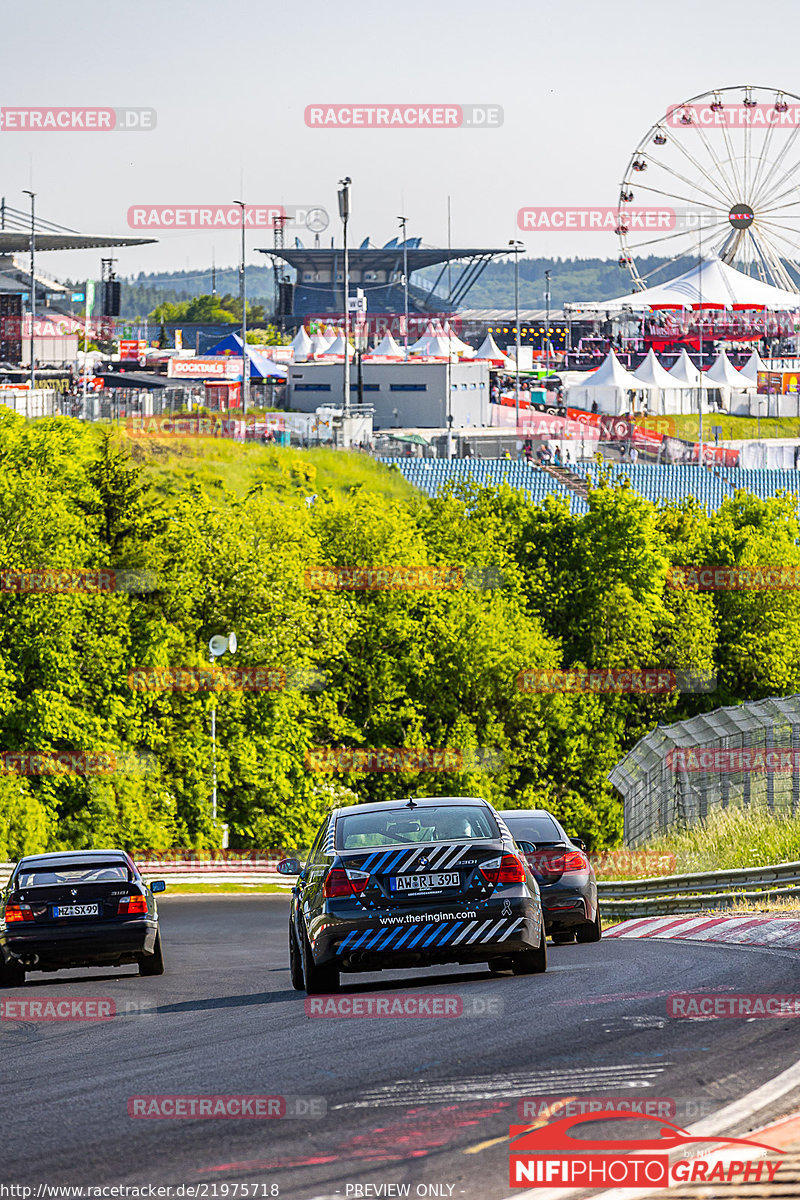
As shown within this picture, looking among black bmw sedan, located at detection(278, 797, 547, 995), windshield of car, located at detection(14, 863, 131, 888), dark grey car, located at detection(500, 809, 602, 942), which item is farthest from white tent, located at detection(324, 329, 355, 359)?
black bmw sedan, located at detection(278, 797, 547, 995)

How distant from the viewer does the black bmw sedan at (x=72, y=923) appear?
14367 mm

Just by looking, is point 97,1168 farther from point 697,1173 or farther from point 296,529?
point 296,529

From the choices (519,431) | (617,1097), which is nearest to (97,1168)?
(617,1097)

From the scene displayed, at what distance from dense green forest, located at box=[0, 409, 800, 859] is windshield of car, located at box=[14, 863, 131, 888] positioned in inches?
999

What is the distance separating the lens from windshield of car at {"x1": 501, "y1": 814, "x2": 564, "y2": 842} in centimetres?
1530

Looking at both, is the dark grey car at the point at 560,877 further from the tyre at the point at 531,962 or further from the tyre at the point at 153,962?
the tyre at the point at 153,962

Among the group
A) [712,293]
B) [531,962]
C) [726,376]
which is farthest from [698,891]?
[712,293]

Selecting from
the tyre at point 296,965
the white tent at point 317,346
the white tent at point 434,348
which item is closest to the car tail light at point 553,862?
the tyre at point 296,965

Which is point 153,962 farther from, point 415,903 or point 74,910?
point 415,903

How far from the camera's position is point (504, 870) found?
35.6 feet

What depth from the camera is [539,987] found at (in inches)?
421

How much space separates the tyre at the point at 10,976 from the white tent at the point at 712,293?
438 ft

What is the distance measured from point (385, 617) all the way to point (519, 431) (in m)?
45.2

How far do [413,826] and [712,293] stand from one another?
137920 mm
